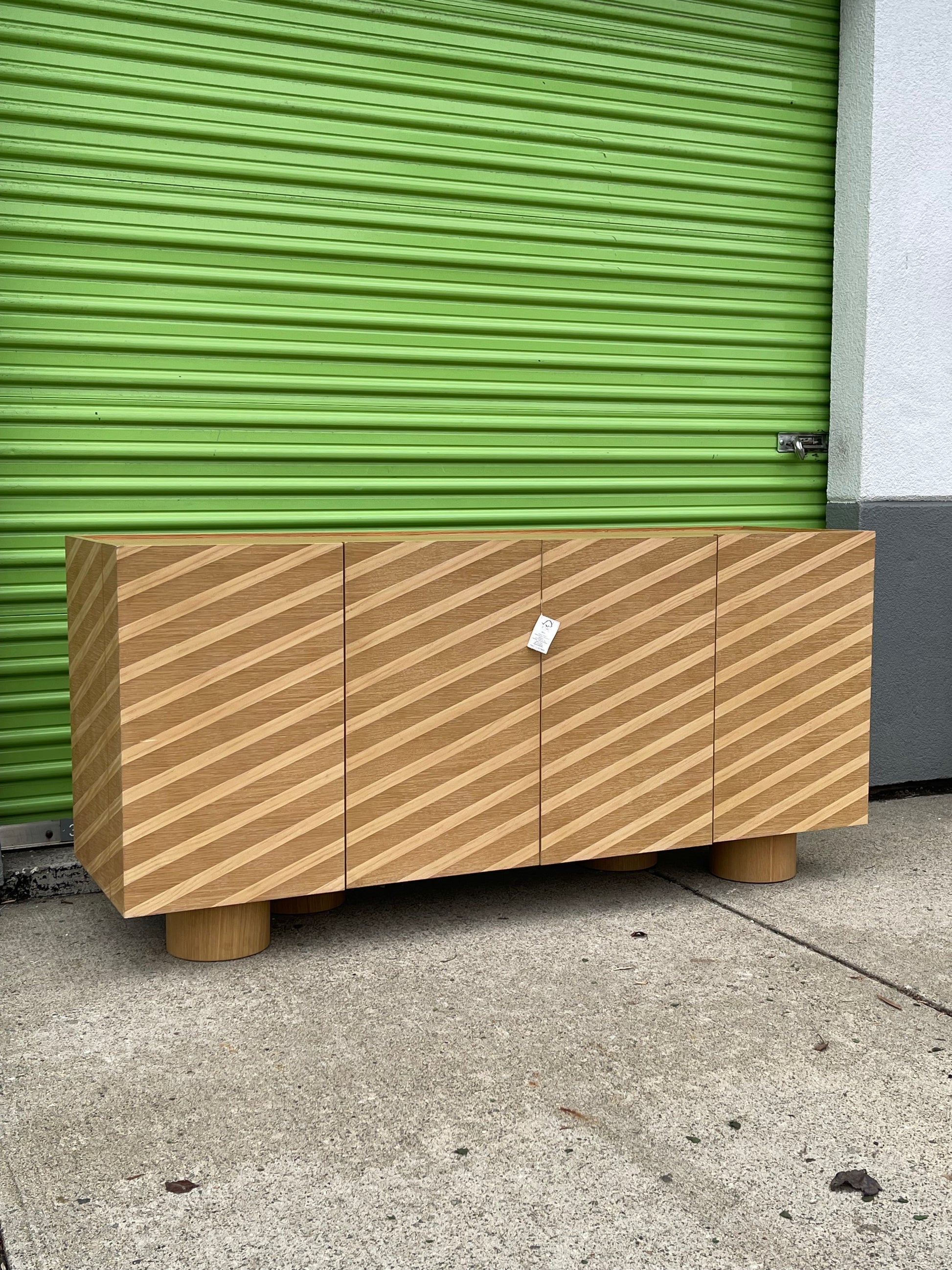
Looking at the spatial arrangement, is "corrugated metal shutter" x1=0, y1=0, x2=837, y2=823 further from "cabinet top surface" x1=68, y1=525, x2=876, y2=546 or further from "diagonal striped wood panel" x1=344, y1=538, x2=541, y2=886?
"diagonal striped wood panel" x1=344, y1=538, x2=541, y2=886

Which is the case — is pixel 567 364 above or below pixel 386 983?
above

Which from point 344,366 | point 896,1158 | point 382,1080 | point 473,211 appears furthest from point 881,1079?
point 473,211

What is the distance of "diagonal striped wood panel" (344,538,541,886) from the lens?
3586 millimetres

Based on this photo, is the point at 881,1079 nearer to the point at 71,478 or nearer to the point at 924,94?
the point at 71,478

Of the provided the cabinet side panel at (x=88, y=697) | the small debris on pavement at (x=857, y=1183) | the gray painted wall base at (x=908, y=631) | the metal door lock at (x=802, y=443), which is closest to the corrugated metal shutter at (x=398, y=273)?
the metal door lock at (x=802, y=443)

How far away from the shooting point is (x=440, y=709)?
12.1 feet

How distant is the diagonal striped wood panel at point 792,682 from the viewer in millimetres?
4086

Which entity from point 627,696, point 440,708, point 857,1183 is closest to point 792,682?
point 627,696

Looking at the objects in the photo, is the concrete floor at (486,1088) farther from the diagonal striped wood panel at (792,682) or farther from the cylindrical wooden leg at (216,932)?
the diagonal striped wood panel at (792,682)

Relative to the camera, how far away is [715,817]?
13.5 feet

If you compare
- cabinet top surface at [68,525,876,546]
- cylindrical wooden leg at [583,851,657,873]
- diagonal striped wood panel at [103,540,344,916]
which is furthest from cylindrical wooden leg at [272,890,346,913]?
cabinet top surface at [68,525,876,546]

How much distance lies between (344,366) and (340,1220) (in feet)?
10.4

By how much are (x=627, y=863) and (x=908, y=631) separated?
1.99m

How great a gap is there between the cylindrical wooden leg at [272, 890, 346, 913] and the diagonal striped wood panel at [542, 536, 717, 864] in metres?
0.73
